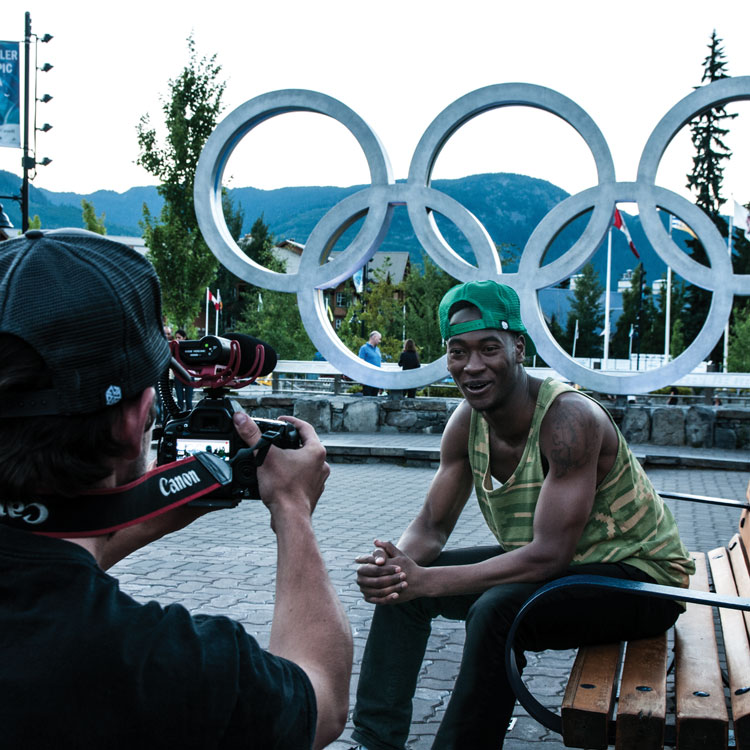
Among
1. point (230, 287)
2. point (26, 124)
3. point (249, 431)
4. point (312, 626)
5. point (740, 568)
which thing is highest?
point (26, 124)

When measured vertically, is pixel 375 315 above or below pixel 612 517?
below

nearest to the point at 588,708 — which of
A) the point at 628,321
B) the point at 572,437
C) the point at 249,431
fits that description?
the point at 572,437

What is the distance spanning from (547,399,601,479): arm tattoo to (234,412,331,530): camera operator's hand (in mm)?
1303

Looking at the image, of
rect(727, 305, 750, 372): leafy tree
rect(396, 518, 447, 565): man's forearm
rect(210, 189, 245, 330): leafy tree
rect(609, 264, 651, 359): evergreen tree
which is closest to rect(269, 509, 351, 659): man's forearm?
rect(396, 518, 447, 565): man's forearm

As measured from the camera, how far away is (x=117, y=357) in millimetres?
1223

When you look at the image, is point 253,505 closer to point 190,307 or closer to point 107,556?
point 107,556

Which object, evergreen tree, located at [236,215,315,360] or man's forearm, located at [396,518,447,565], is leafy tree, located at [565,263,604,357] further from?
man's forearm, located at [396,518,447,565]

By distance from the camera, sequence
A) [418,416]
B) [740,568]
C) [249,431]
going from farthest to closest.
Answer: [418,416]
[740,568]
[249,431]

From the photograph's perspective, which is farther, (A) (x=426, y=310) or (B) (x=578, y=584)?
(A) (x=426, y=310)

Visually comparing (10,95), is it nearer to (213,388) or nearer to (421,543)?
(421,543)

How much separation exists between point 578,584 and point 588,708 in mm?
364

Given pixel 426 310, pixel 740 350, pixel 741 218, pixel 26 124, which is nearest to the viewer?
pixel 26 124

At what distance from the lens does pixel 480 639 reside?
2.54 metres

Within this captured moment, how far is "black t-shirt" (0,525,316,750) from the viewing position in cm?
108
